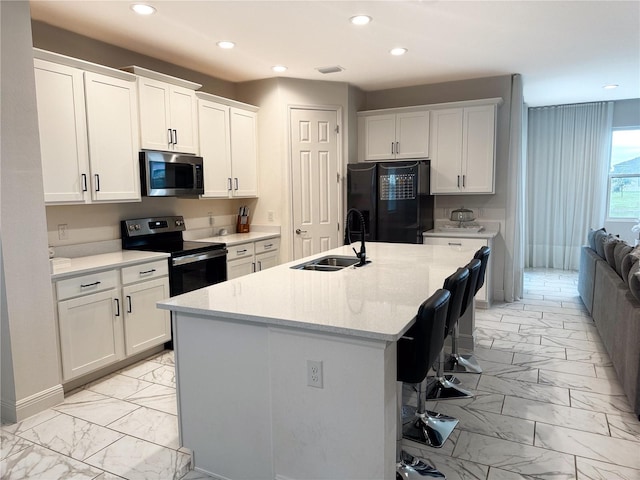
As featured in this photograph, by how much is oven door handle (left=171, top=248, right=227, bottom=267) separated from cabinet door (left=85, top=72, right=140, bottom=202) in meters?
0.61

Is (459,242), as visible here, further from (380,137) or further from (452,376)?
(452,376)

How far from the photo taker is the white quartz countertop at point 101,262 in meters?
3.01

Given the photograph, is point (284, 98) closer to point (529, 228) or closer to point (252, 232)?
point (252, 232)

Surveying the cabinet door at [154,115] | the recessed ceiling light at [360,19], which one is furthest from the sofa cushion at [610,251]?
the cabinet door at [154,115]

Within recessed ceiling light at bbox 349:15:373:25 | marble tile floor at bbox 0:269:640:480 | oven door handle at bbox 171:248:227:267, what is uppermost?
recessed ceiling light at bbox 349:15:373:25

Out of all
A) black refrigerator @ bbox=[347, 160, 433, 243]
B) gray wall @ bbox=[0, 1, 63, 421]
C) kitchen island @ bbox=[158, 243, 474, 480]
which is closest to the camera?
kitchen island @ bbox=[158, 243, 474, 480]

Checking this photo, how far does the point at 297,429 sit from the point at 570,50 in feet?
13.7

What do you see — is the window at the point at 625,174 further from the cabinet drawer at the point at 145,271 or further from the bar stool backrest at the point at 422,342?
the cabinet drawer at the point at 145,271

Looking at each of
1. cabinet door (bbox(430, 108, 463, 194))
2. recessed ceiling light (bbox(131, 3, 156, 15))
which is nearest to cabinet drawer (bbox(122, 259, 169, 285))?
recessed ceiling light (bbox(131, 3, 156, 15))

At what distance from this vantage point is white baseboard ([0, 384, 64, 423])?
2.74 meters

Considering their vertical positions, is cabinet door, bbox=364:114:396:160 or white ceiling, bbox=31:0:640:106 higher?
white ceiling, bbox=31:0:640:106

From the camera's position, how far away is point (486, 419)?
107 inches

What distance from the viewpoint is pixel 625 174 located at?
6984mm

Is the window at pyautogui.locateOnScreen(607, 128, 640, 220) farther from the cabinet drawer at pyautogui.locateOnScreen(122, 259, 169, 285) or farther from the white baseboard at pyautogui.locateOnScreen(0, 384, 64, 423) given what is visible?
the white baseboard at pyautogui.locateOnScreen(0, 384, 64, 423)
